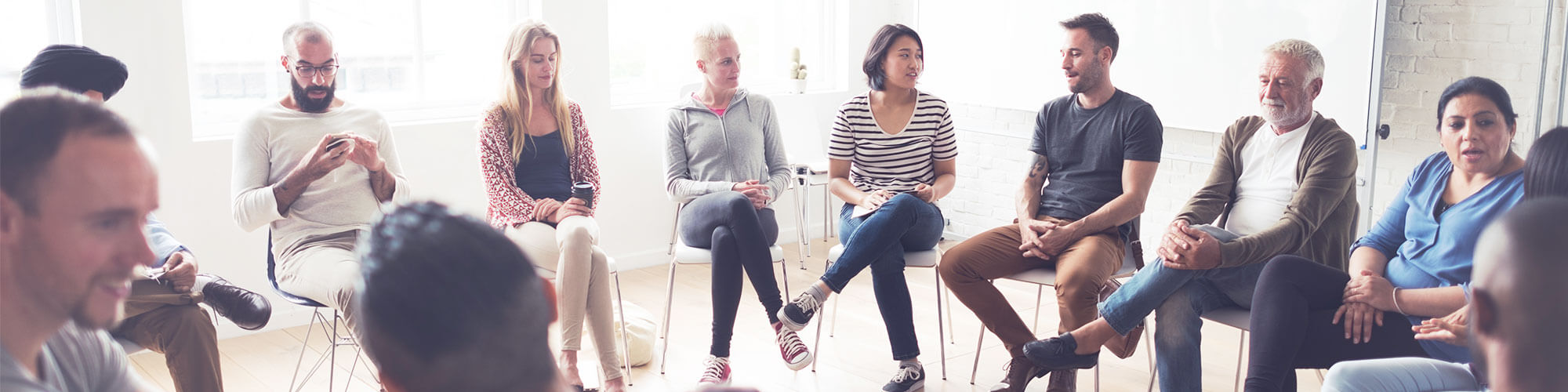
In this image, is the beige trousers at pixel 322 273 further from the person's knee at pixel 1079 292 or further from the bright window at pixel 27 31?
the person's knee at pixel 1079 292

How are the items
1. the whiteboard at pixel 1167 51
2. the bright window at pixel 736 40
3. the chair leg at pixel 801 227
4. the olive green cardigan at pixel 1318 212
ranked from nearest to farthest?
1. the olive green cardigan at pixel 1318 212
2. the whiteboard at pixel 1167 51
3. the chair leg at pixel 801 227
4. the bright window at pixel 736 40

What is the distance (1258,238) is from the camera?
9.53ft

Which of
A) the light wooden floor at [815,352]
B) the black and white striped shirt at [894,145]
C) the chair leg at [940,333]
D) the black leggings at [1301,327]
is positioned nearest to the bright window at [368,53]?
the light wooden floor at [815,352]

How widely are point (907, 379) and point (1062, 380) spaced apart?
51cm

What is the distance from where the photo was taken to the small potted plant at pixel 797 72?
221 inches

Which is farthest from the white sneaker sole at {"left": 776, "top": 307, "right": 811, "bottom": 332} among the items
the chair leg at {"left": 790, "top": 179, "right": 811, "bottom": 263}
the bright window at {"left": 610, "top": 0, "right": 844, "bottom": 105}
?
the bright window at {"left": 610, "top": 0, "right": 844, "bottom": 105}

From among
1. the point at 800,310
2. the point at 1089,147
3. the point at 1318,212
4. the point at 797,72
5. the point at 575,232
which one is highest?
the point at 797,72

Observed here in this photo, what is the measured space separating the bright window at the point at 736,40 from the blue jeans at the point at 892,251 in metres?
1.81

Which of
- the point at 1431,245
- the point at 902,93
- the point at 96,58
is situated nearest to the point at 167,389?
the point at 96,58

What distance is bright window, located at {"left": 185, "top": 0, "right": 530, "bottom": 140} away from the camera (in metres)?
4.16

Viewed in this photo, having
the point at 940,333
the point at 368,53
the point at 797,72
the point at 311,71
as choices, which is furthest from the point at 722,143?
the point at 797,72

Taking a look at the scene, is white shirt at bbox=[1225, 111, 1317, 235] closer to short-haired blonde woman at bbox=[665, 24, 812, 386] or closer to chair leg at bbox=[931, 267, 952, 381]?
chair leg at bbox=[931, 267, 952, 381]

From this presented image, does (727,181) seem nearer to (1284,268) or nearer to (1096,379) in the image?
(1096,379)

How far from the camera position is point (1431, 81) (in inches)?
156
